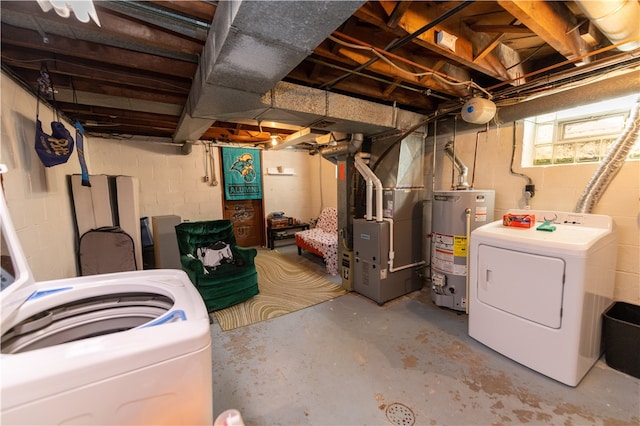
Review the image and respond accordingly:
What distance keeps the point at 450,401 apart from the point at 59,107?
14.8 ft

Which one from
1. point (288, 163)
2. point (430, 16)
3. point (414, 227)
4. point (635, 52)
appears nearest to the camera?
point (430, 16)

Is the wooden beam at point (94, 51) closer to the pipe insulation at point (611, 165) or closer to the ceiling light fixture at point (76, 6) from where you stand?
the ceiling light fixture at point (76, 6)

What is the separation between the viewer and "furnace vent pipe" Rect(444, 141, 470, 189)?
2.79 meters

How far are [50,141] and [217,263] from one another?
1966 mm

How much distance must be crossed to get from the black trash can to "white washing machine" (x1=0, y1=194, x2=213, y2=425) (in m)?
2.73

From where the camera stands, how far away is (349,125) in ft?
8.96

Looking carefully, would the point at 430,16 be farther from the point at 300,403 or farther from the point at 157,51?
the point at 300,403

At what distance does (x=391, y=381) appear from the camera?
1797 mm

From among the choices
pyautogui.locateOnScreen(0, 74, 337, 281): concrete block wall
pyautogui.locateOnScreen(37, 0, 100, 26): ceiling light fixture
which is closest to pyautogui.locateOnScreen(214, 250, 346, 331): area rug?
pyautogui.locateOnScreen(0, 74, 337, 281): concrete block wall

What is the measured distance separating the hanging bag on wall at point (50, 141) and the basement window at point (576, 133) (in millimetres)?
4201

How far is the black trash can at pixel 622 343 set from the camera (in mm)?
1766

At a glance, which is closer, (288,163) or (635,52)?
(635,52)

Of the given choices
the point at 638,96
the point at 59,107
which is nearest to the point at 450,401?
the point at 638,96

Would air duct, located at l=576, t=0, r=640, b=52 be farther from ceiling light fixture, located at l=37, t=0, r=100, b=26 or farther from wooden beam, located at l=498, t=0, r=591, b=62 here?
ceiling light fixture, located at l=37, t=0, r=100, b=26
